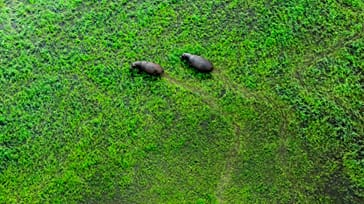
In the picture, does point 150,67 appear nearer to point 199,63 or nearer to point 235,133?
point 199,63

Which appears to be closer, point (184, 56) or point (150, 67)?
point (150, 67)

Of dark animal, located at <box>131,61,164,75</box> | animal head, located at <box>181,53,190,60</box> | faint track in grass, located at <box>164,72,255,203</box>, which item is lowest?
faint track in grass, located at <box>164,72,255,203</box>

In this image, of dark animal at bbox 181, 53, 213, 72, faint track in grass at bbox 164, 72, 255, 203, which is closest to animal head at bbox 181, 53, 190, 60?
dark animal at bbox 181, 53, 213, 72

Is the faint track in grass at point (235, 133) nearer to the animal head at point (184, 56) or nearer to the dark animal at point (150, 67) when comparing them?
the dark animal at point (150, 67)

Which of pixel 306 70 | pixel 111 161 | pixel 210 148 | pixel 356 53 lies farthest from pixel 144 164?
pixel 356 53

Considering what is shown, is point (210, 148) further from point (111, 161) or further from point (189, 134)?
point (111, 161)

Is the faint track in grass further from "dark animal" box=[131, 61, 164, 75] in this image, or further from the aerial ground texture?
"dark animal" box=[131, 61, 164, 75]

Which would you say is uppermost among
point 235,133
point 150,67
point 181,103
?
point 150,67

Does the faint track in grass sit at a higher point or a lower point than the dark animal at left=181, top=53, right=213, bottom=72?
lower

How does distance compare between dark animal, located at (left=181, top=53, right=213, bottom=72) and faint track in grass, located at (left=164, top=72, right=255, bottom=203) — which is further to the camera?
dark animal, located at (left=181, top=53, right=213, bottom=72)

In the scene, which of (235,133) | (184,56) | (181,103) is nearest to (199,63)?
(184,56)
